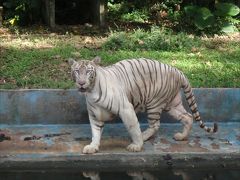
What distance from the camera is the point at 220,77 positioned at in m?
7.46

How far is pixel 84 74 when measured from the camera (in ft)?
17.7

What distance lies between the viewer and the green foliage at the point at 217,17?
9.76 meters

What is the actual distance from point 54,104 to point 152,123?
1.33 meters

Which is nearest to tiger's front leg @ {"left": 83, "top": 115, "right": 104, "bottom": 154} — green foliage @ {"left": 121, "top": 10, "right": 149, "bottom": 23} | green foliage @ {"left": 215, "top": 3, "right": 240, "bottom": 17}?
green foliage @ {"left": 215, "top": 3, "right": 240, "bottom": 17}

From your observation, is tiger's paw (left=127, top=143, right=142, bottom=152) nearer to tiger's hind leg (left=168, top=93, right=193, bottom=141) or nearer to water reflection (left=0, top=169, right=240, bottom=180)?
water reflection (left=0, top=169, right=240, bottom=180)

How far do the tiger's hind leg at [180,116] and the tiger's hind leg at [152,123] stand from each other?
7.6 inches

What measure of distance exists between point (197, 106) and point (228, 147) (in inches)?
35.7

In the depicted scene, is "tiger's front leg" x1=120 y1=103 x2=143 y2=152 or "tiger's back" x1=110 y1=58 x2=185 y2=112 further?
"tiger's back" x1=110 y1=58 x2=185 y2=112

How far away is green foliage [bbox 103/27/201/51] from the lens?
8.77 metres

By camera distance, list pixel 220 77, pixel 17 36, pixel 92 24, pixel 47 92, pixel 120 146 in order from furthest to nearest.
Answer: pixel 92 24, pixel 17 36, pixel 220 77, pixel 47 92, pixel 120 146

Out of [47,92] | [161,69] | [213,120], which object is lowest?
[213,120]

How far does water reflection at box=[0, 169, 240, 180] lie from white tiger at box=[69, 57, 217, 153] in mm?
321

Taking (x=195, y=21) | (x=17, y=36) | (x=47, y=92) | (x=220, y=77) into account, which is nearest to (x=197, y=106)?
(x=220, y=77)

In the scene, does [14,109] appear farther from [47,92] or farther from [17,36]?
[17,36]
